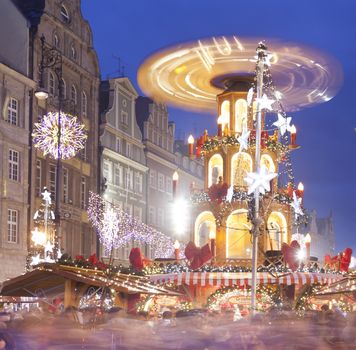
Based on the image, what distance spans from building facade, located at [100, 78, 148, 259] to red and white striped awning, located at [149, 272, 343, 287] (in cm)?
2338

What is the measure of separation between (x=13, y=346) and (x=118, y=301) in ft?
45.4

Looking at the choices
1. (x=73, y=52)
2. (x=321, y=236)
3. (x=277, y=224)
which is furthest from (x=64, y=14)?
(x=321, y=236)

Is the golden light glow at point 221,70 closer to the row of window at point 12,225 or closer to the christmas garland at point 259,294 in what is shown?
the christmas garland at point 259,294

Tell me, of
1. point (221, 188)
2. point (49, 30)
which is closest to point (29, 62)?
point (49, 30)

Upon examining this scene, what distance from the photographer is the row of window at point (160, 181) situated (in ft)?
203

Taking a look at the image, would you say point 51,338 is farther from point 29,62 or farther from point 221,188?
point 29,62

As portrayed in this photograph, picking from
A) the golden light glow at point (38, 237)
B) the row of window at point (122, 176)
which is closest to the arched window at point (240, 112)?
the golden light glow at point (38, 237)

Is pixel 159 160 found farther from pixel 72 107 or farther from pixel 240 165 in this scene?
pixel 240 165

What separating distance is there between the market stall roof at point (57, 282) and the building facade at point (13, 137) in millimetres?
18571

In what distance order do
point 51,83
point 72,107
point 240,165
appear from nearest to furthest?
point 240,165 → point 51,83 → point 72,107

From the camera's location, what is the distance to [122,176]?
55656 millimetres

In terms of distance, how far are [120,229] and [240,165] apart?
66.9ft

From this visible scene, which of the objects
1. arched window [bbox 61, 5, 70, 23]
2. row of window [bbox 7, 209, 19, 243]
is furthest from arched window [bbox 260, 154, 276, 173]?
arched window [bbox 61, 5, 70, 23]

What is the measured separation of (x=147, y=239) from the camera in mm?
58250
